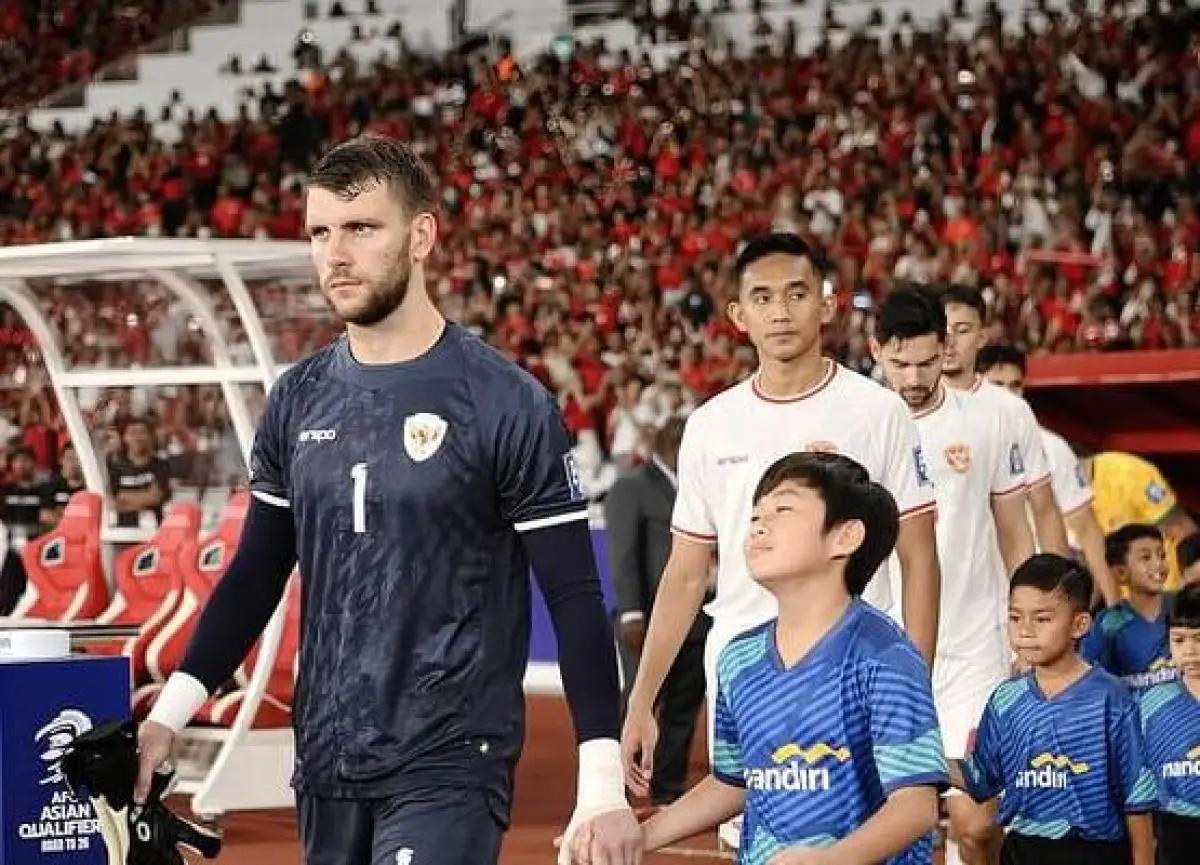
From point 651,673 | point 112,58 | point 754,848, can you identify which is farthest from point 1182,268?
point 112,58

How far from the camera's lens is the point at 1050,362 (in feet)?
49.8

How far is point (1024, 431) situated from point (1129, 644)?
1123mm

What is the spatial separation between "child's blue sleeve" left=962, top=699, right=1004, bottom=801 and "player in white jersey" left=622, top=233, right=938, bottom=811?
0.63 meters

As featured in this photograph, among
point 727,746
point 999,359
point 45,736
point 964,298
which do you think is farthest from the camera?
point 999,359

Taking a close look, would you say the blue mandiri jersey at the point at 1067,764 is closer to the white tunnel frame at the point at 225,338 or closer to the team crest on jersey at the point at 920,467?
the team crest on jersey at the point at 920,467

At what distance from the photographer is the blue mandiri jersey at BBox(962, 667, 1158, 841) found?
305 inches

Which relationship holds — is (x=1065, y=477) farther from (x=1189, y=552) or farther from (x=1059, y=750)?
(x=1059, y=750)

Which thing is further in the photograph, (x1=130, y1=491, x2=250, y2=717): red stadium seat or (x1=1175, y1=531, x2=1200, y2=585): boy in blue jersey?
(x1=130, y1=491, x2=250, y2=717): red stadium seat

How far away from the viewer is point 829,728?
16.5ft

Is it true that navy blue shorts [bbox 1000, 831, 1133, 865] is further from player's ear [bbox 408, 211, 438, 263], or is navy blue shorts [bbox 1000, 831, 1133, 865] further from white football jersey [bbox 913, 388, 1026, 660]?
player's ear [bbox 408, 211, 438, 263]

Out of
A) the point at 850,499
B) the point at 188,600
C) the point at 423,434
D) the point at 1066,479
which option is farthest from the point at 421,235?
the point at 188,600

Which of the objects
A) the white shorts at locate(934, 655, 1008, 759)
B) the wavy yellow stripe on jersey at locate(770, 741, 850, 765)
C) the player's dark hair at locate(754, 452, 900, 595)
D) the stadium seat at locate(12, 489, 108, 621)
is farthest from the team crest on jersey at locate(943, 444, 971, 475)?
the stadium seat at locate(12, 489, 108, 621)

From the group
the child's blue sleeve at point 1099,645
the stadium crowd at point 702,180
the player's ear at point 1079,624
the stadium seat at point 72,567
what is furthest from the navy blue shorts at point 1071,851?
the stadium crowd at point 702,180

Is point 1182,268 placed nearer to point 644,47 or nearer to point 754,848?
point 644,47
